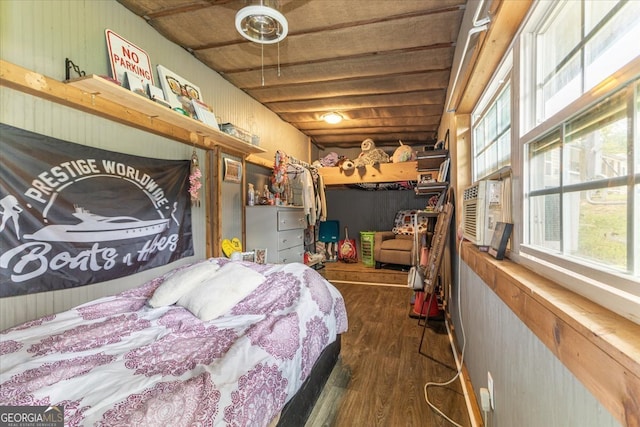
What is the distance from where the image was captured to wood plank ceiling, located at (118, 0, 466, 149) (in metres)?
1.82

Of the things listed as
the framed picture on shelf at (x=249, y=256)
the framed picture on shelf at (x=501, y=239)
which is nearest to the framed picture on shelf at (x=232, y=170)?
the framed picture on shelf at (x=249, y=256)

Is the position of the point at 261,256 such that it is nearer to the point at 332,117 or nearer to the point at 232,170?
the point at 232,170

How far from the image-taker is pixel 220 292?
1.62m

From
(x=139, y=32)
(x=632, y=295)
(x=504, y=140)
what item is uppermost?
(x=139, y=32)

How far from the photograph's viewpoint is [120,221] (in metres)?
1.73

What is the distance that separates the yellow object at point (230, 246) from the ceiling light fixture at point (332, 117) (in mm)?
2117

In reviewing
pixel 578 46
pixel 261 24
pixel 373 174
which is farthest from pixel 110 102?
pixel 373 174

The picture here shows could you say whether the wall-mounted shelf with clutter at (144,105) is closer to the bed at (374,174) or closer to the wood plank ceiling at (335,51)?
the wood plank ceiling at (335,51)

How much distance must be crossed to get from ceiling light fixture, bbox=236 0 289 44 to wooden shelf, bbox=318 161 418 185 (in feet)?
10.1

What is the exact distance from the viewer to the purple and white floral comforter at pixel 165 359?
84 cm

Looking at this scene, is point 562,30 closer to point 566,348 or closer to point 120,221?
point 566,348

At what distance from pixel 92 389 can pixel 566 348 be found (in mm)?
1378

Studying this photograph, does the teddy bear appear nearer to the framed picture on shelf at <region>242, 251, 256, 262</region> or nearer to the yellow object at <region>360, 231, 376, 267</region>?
the yellow object at <region>360, 231, 376, 267</region>

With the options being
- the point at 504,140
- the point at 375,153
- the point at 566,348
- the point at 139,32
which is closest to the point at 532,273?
the point at 566,348
